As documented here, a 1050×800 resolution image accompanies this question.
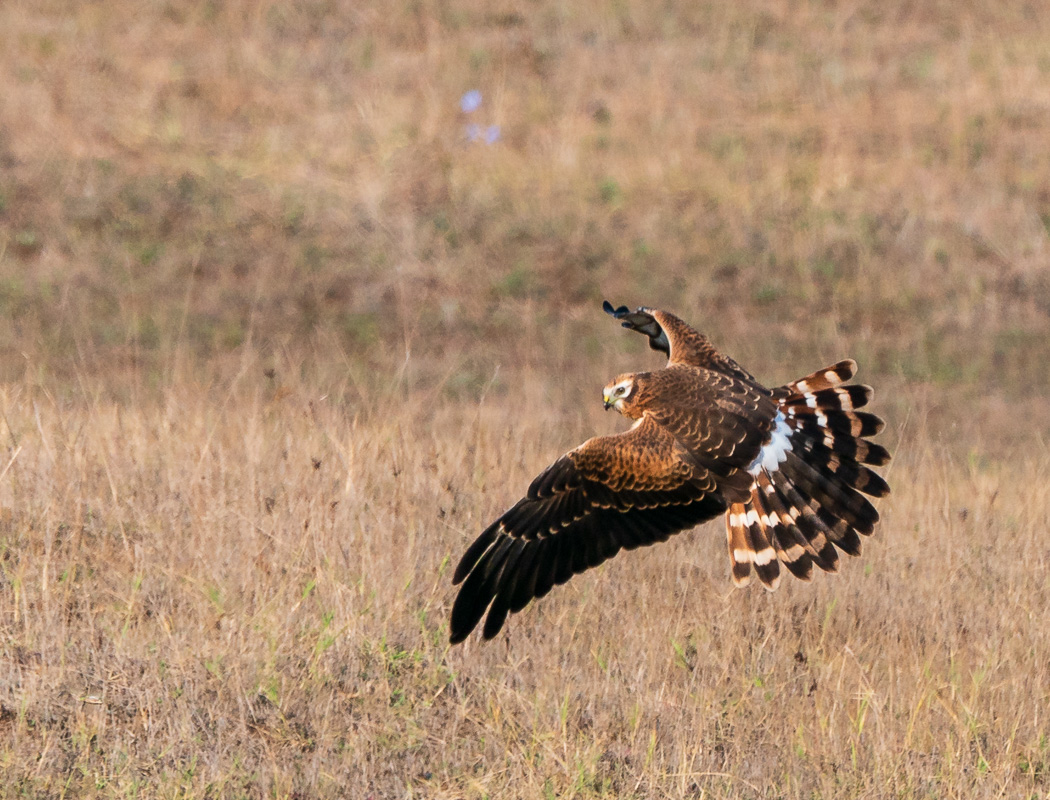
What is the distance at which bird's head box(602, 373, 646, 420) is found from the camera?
563cm

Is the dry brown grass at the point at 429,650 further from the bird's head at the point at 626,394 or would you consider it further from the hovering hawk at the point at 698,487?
the bird's head at the point at 626,394

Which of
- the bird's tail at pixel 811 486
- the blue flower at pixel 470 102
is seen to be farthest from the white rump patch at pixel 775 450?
the blue flower at pixel 470 102

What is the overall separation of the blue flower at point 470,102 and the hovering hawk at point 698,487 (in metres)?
10.3

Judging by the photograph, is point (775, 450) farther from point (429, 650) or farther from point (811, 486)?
point (429, 650)

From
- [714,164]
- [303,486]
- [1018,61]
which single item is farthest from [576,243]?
[303,486]

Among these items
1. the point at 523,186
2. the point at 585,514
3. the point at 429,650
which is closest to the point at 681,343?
the point at 585,514

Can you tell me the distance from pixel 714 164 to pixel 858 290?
99.7 inches

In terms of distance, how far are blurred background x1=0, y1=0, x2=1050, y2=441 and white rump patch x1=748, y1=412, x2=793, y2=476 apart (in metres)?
5.32

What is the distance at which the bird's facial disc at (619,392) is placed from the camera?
5672mm

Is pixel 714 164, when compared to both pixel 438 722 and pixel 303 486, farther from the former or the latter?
pixel 438 722

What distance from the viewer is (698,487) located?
540 cm

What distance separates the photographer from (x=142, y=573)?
5348 millimetres

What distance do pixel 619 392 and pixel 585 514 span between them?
61 centimetres

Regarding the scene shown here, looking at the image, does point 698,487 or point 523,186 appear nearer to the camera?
point 698,487
